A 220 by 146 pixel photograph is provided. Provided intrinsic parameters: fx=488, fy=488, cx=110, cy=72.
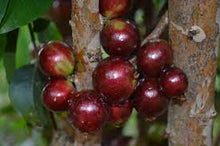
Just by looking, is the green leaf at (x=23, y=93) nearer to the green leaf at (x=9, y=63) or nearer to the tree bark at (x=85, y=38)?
the green leaf at (x=9, y=63)

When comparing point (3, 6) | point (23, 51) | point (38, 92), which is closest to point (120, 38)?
point (3, 6)

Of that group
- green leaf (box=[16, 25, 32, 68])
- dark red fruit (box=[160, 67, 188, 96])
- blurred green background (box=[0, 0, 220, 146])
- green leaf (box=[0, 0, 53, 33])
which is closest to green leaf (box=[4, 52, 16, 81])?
blurred green background (box=[0, 0, 220, 146])

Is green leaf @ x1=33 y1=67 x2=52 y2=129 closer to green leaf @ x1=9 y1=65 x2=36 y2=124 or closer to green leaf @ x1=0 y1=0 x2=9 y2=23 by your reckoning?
green leaf @ x1=9 y1=65 x2=36 y2=124

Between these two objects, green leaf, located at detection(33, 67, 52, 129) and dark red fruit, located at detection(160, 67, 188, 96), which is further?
green leaf, located at detection(33, 67, 52, 129)

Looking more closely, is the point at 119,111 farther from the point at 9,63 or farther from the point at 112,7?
the point at 9,63

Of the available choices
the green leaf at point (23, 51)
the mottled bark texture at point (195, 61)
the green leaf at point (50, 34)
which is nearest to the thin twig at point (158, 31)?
the mottled bark texture at point (195, 61)

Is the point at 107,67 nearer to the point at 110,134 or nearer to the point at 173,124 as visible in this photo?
the point at 173,124

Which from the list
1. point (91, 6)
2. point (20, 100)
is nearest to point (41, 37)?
point (20, 100)
